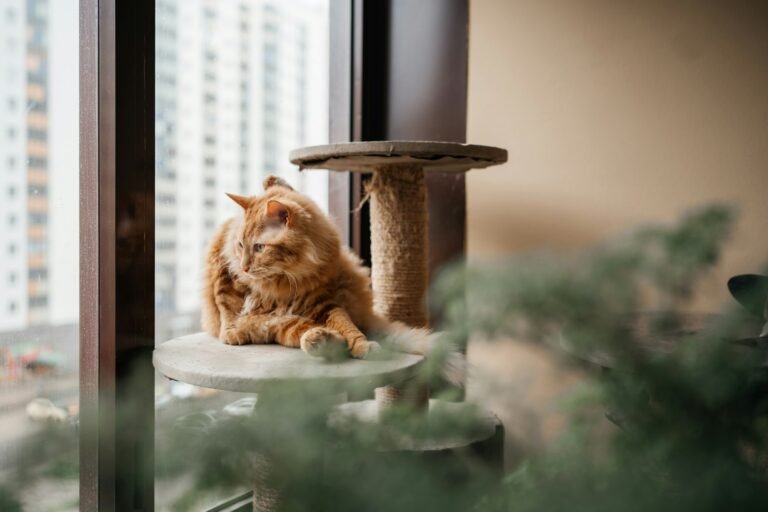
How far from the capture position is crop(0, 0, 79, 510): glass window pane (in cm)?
125

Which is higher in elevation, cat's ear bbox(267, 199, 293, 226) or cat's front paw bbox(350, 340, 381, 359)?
cat's ear bbox(267, 199, 293, 226)

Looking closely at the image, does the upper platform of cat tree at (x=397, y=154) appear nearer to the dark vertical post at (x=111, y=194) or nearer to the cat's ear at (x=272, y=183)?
the cat's ear at (x=272, y=183)

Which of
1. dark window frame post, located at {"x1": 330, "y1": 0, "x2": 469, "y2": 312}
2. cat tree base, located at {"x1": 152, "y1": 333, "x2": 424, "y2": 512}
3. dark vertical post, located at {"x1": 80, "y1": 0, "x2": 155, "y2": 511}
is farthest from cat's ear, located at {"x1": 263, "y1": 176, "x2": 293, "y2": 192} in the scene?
dark window frame post, located at {"x1": 330, "y1": 0, "x2": 469, "y2": 312}

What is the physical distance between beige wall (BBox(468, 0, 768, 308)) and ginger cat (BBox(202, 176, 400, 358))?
0.76 metres

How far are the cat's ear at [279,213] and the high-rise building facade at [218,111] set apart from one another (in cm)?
32

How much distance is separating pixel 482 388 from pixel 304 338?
979mm

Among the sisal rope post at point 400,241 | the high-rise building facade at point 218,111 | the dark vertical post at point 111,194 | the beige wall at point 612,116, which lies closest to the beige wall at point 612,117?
the beige wall at point 612,116

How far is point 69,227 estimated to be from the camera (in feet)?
4.61

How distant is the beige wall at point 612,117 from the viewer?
1709 mm

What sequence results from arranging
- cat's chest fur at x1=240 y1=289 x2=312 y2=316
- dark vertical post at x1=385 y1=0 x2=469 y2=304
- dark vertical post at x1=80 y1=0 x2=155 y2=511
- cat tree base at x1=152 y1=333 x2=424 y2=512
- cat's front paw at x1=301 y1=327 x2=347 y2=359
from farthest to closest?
1. dark vertical post at x1=385 y1=0 x2=469 y2=304
2. cat's chest fur at x1=240 y1=289 x2=312 y2=316
3. dark vertical post at x1=80 y1=0 x2=155 y2=511
4. cat's front paw at x1=301 y1=327 x2=347 y2=359
5. cat tree base at x1=152 y1=333 x2=424 y2=512

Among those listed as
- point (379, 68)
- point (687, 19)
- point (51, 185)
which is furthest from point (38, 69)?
point (687, 19)

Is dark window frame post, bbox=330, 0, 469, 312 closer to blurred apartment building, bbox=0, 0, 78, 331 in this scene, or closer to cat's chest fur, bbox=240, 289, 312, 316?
cat's chest fur, bbox=240, 289, 312, 316

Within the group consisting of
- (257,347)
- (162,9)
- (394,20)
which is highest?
(394,20)

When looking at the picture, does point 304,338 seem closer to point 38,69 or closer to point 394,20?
point 38,69
